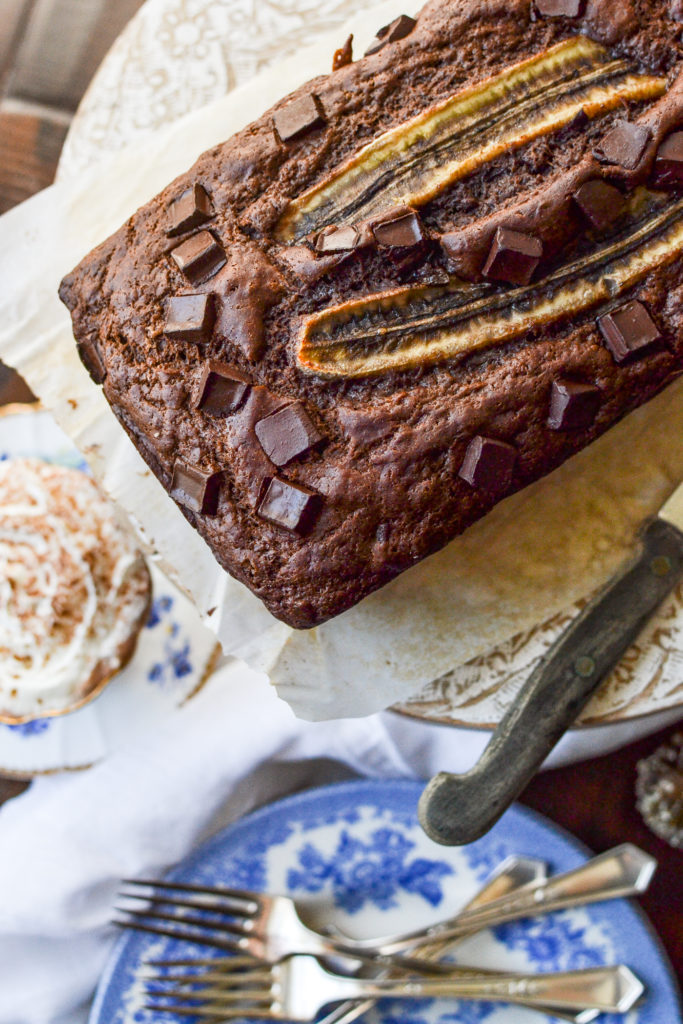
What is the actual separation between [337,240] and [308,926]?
146 centimetres

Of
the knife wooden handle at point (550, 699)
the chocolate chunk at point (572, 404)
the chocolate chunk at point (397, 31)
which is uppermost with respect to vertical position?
the chocolate chunk at point (397, 31)

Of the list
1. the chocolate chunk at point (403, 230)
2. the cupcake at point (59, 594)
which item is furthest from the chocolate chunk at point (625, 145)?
the cupcake at point (59, 594)

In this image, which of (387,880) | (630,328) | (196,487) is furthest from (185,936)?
(630,328)

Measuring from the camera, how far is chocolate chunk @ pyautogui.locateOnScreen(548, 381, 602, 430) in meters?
1.52

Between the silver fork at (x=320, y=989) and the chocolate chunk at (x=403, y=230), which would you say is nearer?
the chocolate chunk at (x=403, y=230)

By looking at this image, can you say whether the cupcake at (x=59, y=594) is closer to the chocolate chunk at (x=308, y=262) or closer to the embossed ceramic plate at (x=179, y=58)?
the embossed ceramic plate at (x=179, y=58)

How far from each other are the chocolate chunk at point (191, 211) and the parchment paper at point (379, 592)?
16.3 inches

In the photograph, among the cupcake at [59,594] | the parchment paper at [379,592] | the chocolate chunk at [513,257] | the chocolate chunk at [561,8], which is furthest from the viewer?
the cupcake at [59,594]

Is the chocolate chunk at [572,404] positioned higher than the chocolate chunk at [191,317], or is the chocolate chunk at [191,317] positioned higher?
the chocolate chunk at [191,317]

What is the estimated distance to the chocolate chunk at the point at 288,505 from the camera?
1.50m

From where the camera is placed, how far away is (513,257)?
1466 mm

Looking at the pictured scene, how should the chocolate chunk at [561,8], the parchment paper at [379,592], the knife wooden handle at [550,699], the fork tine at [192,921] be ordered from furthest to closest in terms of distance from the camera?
the fork tine at [192,921] → the parchment paper at [379,592] → the knife wooden handle at [550,699] → the chocolate chunk at [561,8]

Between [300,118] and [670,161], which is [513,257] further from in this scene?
[300,118]

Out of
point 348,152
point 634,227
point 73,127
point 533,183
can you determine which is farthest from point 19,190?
point 634,227
